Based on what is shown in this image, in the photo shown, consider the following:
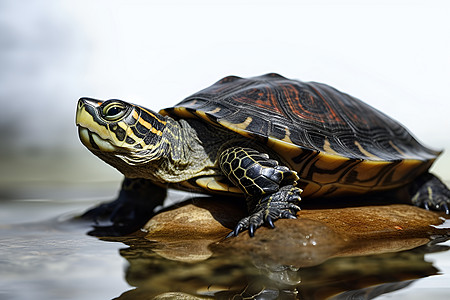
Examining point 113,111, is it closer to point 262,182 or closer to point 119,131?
point 119,131

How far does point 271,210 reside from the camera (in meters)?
2.11

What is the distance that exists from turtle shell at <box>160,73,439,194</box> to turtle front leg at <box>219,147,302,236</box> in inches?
7.0

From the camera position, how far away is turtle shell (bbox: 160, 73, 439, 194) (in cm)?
243

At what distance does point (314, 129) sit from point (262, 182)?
639 mm

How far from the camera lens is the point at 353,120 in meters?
2.92

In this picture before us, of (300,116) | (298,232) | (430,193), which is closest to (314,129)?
(300,116)

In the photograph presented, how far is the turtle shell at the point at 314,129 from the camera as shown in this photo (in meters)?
2.43

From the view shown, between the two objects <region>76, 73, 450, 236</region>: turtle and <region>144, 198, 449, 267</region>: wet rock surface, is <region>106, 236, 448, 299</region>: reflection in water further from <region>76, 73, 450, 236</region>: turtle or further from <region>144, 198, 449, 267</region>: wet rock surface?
<region>76, 73, 450, 236</region>: turtle

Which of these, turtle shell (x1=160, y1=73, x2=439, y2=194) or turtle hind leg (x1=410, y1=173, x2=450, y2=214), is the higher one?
turtle shell (x1=160, y1=73, x2=439, y2=194)

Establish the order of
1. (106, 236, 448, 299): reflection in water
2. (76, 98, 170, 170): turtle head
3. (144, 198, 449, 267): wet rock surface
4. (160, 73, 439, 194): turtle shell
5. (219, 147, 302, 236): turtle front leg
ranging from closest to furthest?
(106, 236, 448, 299): reflection in water
(144, 198, 449, 267): wet rock surface
(219, 147, 302, 236): turtle front leg
(76, 98, 170, 170): turtle head
(160, 73, 439, 194): turtle shell

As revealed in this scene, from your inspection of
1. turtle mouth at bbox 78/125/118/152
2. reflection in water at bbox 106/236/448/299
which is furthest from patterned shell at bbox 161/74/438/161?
reflection in water at bbox 106/236/448/299

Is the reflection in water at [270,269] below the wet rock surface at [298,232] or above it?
above

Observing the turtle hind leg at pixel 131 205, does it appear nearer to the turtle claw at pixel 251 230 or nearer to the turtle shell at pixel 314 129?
the turtle shell at pixel 314 129

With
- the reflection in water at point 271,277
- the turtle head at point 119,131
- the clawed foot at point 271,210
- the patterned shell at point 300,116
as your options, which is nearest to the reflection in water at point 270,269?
the reflection in water at point 271,277
